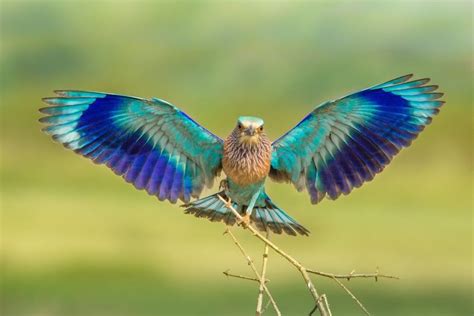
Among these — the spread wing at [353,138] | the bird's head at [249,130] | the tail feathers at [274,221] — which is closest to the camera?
the bird's head at [249,130]

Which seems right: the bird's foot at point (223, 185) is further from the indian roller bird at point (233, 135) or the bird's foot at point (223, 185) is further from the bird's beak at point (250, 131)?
the bird's beak at point (250, 131)

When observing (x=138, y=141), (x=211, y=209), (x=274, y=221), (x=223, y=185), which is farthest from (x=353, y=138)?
(x=138, y=141)

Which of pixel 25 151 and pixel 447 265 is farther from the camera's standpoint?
pixel 25 151

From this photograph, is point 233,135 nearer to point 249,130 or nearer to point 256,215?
point 249,130

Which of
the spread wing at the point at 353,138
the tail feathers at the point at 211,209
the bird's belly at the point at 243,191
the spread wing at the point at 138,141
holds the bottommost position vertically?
the tail feathers at the point at 211,209

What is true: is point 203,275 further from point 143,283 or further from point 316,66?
point 316,66

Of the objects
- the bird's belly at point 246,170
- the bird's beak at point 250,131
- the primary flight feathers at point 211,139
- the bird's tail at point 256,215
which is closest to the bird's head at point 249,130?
the bird's beak at point 250,131

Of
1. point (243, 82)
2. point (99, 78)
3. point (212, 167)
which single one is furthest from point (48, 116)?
point (243, 82)
